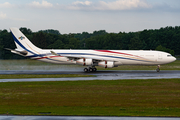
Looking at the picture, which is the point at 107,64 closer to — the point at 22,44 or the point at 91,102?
the point at 22,44

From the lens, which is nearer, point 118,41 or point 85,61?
point 85,61

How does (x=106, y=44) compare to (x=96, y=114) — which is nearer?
(x=96, y=114)

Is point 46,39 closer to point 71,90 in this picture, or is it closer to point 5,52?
point 5,52

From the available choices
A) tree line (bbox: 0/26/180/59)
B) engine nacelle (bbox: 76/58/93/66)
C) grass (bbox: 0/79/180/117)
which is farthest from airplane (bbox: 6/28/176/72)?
tree line (bbox: 0/26/180/59)

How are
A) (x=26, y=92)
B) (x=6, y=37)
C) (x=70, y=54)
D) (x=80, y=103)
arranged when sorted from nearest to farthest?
(x=80, y=103)
(x=26, y=92)
(x=70, y=54)
(x=6, y=37)

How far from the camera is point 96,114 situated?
12273mm

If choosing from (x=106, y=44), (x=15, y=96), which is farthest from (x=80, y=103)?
(x=106, y=44)

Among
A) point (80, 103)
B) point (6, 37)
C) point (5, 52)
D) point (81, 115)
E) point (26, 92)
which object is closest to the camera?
point (81, 115)

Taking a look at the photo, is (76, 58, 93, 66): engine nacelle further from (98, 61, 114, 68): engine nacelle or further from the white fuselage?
(98, 61, 114, 68): engine nacelle

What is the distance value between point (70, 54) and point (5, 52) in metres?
47.7

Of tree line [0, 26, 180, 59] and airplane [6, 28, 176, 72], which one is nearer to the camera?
airplane [6, 28, 176, 72]

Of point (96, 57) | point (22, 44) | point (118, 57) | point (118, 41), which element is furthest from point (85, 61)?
point (118, 41)

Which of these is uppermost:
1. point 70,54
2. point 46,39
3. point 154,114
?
point 46,39

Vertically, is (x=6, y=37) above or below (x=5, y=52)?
above
